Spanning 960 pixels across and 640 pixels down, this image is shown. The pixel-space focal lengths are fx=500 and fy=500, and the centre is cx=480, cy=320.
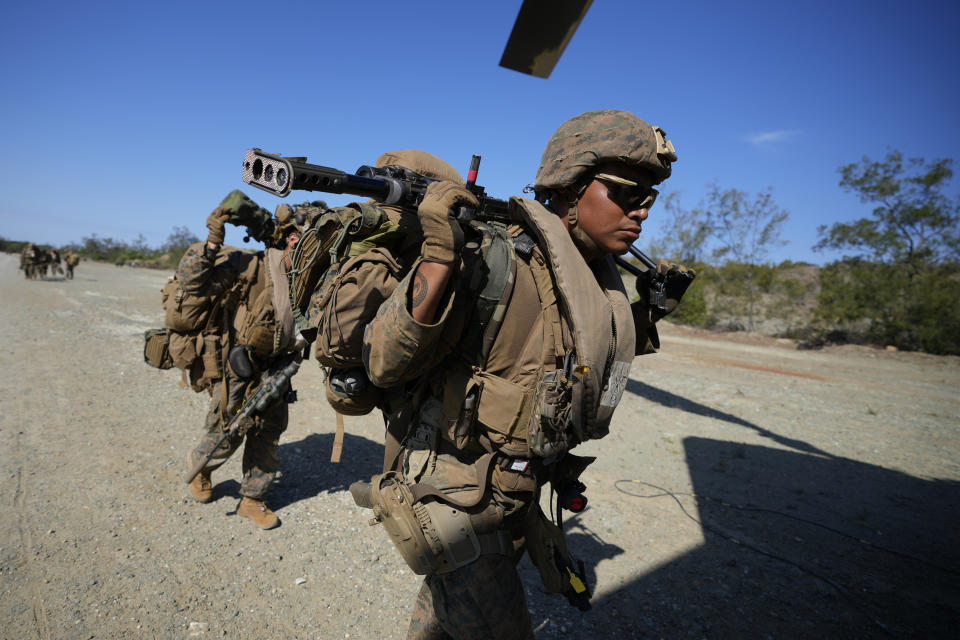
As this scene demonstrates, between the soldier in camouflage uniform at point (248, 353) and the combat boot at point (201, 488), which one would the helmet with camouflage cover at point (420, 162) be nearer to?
the soldier in camouflage uniform at point (248, 353)

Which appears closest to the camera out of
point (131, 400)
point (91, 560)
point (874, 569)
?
point (91, 560)

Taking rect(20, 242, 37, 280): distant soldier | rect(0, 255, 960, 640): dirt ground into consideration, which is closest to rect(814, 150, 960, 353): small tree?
rect(0, 255, 960, 640): dirt ground

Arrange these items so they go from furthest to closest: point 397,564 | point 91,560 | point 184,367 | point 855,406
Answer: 1. point 855,406
2. point 184,367
3. point 397,564
4. point 91,560

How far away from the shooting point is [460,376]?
1799 mm

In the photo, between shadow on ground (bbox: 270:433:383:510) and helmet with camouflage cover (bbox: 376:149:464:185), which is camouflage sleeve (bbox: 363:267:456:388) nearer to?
helmet with camouflage cover (bbox: 376:149:464:185)

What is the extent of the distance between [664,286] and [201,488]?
4.03 meters

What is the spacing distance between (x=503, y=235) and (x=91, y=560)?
3.52 metres

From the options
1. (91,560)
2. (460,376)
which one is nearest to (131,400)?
(91,560)

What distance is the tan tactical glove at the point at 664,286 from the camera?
2.42 metres

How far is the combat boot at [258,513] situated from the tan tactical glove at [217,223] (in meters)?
2.11

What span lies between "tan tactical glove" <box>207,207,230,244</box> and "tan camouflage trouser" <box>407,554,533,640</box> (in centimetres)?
338

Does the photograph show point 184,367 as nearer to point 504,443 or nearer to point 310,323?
point 310,323

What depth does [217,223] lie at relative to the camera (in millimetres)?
4062

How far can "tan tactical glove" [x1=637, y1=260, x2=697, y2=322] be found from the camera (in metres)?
2.42
